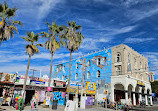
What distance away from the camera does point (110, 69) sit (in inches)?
1342

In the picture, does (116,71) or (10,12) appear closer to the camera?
(10,12)

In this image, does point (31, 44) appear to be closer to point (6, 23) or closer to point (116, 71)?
point (6, 23)

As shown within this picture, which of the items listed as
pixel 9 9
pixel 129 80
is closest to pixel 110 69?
pixel 129 80

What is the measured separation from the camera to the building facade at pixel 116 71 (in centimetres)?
3197

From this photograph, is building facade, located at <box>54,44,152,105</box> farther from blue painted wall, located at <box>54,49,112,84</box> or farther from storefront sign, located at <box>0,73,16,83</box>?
storefront sign, located at <box>0,73,16,83</box>

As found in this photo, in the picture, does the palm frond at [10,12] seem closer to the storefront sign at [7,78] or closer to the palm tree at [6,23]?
the palm tree at [6,23]

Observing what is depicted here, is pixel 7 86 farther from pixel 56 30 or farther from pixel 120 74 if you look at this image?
pixel 120 74

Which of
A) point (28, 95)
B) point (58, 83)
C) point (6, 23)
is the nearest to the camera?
point (6, 23)

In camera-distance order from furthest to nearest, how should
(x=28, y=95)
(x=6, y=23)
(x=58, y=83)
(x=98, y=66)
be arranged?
(x=98, y=66) < (x=58, y=83) < (x=28, y=95) < (x=6, y=23)

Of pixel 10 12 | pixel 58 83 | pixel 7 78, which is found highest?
pixel 10 12

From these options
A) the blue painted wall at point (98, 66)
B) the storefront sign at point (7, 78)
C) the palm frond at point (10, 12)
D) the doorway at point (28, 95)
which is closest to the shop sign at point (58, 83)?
the doorway at point (28, 95)

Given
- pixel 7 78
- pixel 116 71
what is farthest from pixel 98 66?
pixel 7 78

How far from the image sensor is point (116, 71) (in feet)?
108

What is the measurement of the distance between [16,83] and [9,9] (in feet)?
37.4
